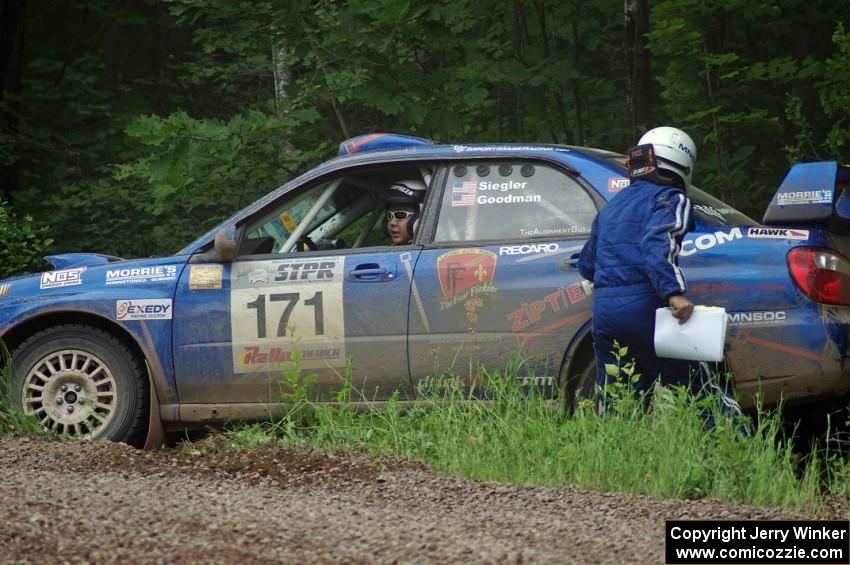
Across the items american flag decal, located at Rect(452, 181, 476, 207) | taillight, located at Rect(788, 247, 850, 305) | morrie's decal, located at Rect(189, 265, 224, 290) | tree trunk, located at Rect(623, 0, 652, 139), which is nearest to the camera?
taillight, located at Rect(788, 247, 850, 305)

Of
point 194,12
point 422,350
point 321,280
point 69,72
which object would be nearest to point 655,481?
point 422,350

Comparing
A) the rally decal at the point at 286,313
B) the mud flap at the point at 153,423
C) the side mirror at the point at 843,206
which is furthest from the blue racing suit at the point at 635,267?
the mud flap at the point at 153,423

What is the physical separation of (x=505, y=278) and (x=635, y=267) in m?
0.76

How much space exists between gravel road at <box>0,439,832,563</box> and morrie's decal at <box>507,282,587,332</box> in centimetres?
106

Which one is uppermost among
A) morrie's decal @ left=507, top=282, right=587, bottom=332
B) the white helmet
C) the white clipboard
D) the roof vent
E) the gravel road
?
the roof vent

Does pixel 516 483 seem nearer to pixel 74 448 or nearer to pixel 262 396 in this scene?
pixel 262 396

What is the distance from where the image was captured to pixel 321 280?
6766 mm

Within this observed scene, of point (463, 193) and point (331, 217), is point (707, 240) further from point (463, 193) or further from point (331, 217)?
point (331, 217)

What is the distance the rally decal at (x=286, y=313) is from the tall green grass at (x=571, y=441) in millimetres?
252

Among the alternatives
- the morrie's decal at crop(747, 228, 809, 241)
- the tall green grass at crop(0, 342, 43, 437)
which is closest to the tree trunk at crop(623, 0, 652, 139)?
the morrie's decal at crop(747, 228, 809, 241)

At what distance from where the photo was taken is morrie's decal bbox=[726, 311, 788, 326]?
5.88 metres

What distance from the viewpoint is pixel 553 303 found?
637 centimetres

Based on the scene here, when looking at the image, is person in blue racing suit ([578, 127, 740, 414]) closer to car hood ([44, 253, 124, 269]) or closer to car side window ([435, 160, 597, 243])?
car side window ([435, 160, 597, 243])

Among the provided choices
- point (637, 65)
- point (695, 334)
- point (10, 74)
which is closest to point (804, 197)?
point (695, 334)
